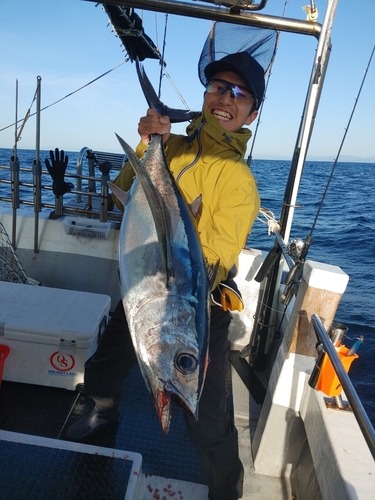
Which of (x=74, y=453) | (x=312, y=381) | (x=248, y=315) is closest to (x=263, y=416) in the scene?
(x=312, y=381)

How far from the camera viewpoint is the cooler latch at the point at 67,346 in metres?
2.50

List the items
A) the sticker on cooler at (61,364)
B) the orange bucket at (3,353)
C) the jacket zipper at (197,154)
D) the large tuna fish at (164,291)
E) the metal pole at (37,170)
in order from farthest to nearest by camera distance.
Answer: the metal pole at (37,170)
the sticker on cooler at (61,364)
the orange bucket at (3,353)
the jacket zipper at (197,154)
the large tuna fish at (164,291)

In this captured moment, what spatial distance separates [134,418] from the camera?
8.48 feet

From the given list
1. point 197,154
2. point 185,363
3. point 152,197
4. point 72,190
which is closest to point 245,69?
point 197,154

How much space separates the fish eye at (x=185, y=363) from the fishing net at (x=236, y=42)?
2228 mm

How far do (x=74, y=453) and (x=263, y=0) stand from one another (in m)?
2.68

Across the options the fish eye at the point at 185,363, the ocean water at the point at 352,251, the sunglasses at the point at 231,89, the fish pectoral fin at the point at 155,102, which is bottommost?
the ocean water at the point at 352,251

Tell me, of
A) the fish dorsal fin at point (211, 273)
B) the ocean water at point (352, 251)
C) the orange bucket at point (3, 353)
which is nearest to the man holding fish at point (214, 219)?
the fish dorsal fin at point (211, 273)

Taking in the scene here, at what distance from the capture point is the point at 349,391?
143 centimetres

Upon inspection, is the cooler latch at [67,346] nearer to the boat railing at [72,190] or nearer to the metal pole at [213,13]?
the boat railing at [72,190]

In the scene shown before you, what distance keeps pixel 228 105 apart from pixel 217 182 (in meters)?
0.49

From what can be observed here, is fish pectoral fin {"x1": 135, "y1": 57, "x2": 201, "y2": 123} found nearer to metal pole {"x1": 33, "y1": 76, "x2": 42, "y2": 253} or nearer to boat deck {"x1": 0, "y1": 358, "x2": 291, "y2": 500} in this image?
boat deck {"x1": 0, "y1": 358, "x2": 291, "y2": 500}

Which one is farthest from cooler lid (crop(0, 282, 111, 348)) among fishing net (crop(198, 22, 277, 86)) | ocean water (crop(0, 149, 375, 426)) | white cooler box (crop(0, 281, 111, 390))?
fishing net (crop(198, 22, 277, 86))

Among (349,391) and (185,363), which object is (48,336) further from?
(349,391)
